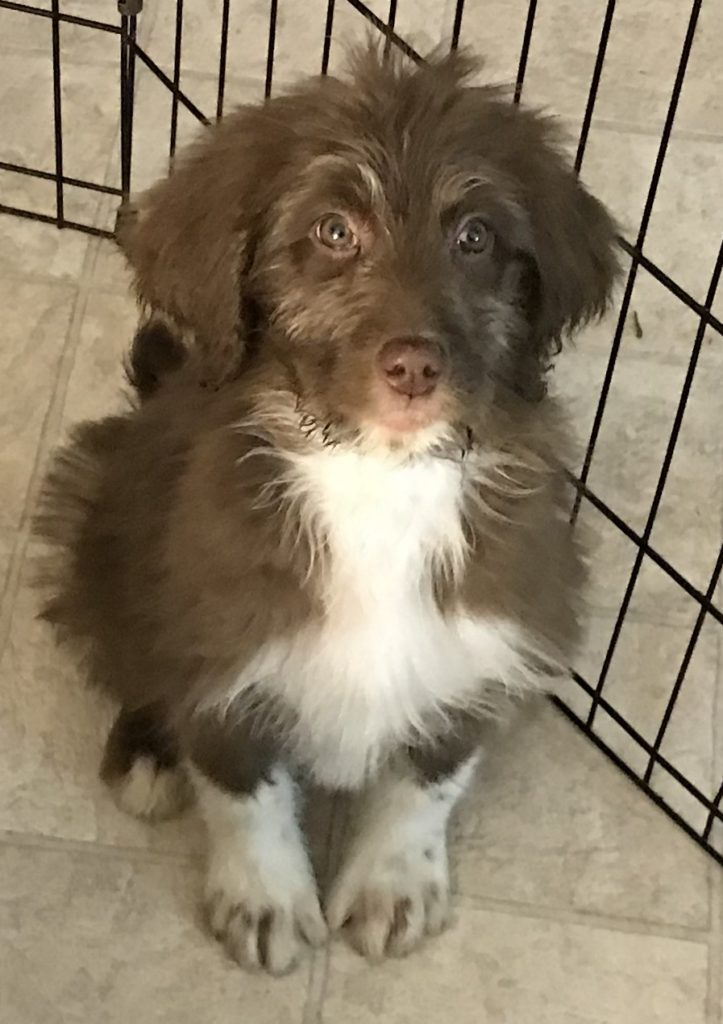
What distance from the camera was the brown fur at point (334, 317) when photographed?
138 centimetres

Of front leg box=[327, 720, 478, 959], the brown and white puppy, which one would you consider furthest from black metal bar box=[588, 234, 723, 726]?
front leg box=[327, 720, 478, 959]

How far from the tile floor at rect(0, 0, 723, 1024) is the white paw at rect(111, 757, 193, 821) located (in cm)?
3

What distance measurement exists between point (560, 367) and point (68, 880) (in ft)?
3.37

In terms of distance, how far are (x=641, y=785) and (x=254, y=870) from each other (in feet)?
1.66

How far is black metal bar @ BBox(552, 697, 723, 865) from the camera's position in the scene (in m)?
1.95

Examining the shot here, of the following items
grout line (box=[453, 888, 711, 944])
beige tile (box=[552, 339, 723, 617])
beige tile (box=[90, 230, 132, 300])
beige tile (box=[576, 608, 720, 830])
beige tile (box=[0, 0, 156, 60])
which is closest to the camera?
grout line (box=[453, 888, 711, 944])

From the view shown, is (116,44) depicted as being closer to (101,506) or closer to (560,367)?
(560,367)

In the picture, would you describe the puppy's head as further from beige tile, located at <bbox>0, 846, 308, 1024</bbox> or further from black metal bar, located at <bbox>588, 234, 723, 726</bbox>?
beige tile, located at <bbox>0, 846, 308, 1024</bbox>

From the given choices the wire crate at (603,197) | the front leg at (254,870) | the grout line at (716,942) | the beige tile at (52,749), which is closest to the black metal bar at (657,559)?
the wire crate at (603,197)

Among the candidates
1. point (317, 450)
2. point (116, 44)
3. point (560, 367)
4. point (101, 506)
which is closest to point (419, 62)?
point (317, 450)

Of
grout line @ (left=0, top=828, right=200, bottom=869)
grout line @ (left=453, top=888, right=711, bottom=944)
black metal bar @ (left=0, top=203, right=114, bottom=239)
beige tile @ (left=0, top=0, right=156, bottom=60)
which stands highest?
beige tile @ (left=0, top=0, right=156, bottom=60)

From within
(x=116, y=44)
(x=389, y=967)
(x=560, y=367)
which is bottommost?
(x=389, y=967)

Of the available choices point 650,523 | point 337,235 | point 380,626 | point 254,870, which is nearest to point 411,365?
point 337,235

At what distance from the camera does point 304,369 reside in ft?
4.67
